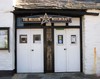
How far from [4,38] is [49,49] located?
8.17 ft

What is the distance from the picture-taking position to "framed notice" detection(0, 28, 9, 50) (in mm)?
12805

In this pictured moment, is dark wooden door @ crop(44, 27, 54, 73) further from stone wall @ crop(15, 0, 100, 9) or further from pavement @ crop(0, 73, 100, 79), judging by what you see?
stone wall @ crop(15, 0, 100, 9)

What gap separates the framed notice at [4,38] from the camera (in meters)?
12.8

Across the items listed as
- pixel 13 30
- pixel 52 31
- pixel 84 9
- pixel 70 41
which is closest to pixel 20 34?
pixel 13 30

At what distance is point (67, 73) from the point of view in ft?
44.4

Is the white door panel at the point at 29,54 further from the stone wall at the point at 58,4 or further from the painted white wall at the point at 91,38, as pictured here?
the painted white wall at the point at 91,38

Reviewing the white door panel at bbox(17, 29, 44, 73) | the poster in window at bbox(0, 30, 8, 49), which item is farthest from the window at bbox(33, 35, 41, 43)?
the poster in window at bbox(0, 30, 8, 49)

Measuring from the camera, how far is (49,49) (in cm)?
1371

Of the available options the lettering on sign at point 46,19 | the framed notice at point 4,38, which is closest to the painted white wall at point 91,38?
the lettering on sign at point 46,19

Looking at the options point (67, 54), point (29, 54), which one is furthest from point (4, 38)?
point (67, 54)

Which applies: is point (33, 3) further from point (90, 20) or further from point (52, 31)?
point (90, 20)

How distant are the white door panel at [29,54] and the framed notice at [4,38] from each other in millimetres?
951

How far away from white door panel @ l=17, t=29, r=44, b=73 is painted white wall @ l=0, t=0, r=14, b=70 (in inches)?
31.0

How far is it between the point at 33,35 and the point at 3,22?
1.79 metres
